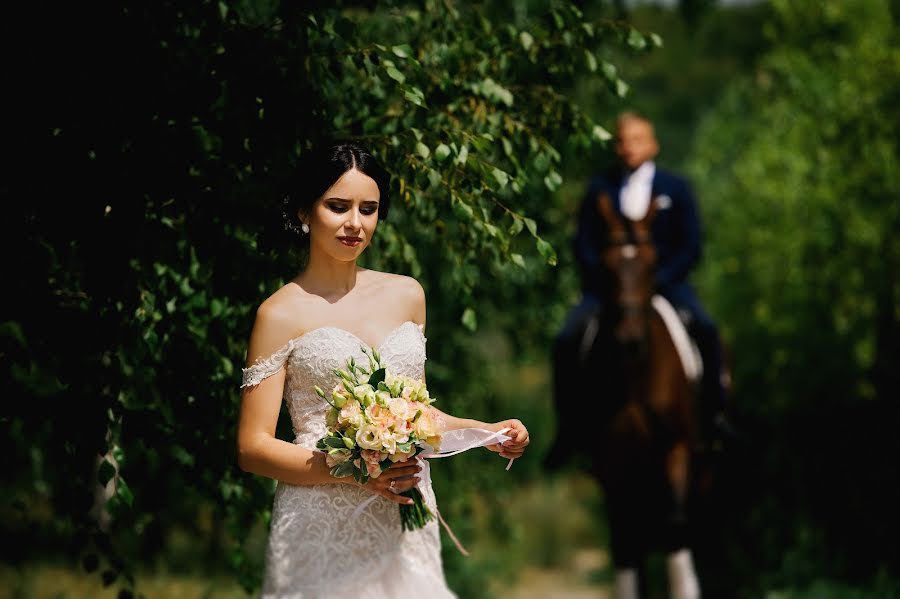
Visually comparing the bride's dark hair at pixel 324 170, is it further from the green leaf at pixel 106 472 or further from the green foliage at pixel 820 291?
the green foliage at pixel 820 291

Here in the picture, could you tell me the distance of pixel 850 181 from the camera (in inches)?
442

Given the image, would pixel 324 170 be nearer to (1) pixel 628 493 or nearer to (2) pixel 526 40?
(2) pixel 526 40

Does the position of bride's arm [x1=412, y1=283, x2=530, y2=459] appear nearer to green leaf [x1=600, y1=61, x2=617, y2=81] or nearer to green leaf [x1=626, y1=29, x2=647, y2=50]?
green leaf [x1=600, y1=61, x2=617, y2=81]

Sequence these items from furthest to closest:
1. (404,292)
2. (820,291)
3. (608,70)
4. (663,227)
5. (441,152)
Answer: (820,291), (663,227), (608,70), (441,152), (404,292)

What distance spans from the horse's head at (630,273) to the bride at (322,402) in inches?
149

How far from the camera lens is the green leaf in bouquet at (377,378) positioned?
3365 mm

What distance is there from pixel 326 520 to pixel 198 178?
51.6 inches

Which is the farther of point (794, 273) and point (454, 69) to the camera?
point (794, 273)

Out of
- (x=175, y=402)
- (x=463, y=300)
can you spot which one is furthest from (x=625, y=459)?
(x=175, y=402)

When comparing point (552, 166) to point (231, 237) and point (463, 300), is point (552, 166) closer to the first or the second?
point (463, 300)

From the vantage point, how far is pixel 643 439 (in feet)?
26.0

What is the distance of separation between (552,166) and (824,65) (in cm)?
970

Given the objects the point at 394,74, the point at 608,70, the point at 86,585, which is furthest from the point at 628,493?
the point at 86,585

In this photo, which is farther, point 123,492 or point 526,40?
point 526,40
